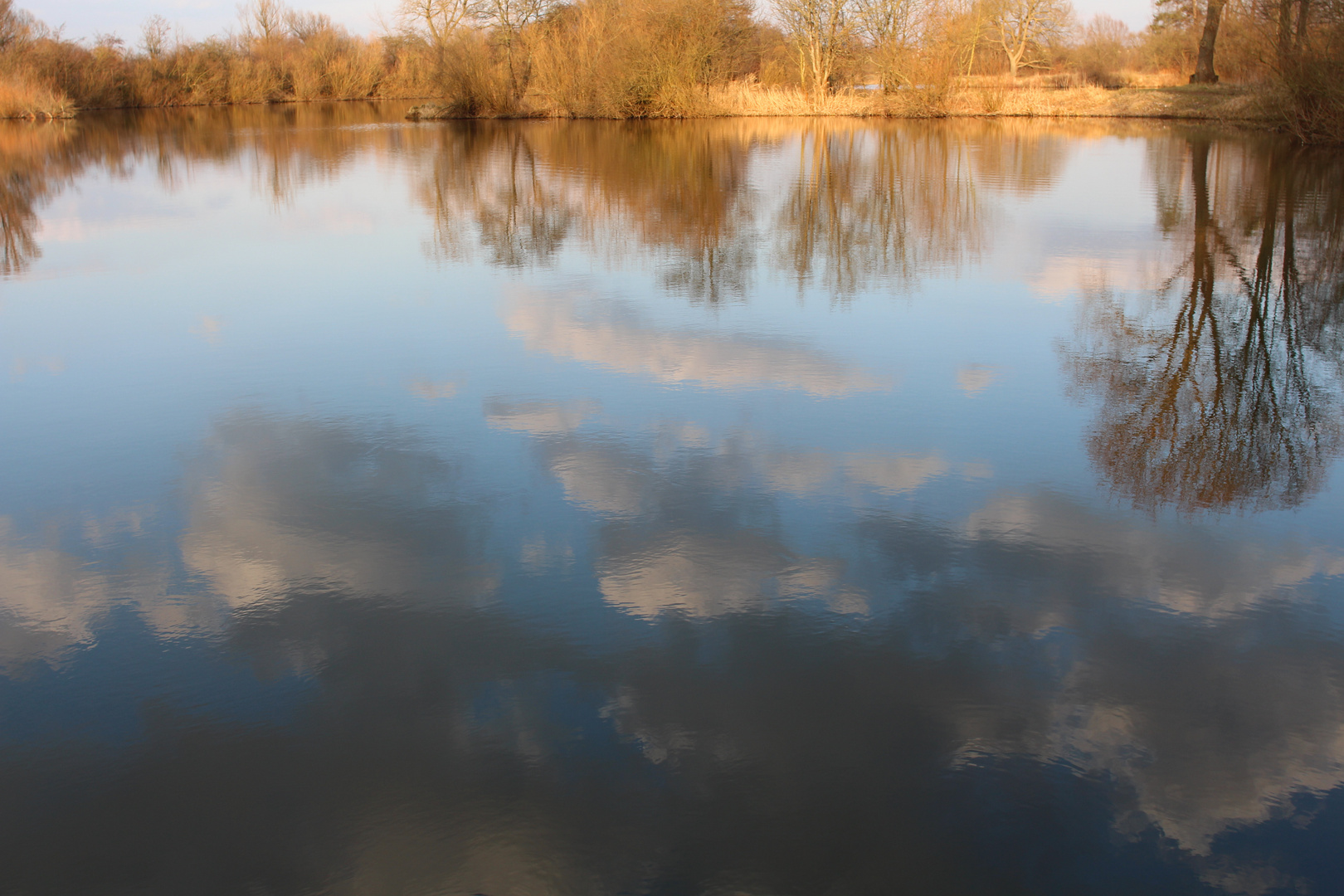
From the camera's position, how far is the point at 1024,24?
35938mm

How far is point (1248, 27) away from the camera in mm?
16203

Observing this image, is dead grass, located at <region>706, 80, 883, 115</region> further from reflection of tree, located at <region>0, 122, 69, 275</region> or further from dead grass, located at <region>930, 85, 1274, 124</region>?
reflection of tree, located at <region>0, 122, 69, 275</region>

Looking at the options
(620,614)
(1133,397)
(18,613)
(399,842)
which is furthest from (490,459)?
(1133,397)

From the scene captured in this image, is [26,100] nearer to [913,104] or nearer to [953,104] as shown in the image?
[913,104]

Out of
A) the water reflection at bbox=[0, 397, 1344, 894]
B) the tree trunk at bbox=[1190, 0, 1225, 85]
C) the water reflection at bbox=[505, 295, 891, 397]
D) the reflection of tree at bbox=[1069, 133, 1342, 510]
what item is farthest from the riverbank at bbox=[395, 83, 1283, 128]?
the water reflection at bbox=[0, 397, 1344, 894]

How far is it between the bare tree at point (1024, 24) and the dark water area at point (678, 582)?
3220 cm

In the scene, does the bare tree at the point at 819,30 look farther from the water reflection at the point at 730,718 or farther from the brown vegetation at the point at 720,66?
the water reflection at the point at 730,718

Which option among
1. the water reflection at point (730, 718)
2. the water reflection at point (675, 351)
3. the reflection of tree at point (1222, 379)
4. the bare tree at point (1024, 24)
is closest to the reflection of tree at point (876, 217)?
the water reflection at point (675, 351)

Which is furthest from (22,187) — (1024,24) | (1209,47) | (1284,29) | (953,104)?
(1024,24)

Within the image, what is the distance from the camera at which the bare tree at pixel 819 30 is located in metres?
29.2

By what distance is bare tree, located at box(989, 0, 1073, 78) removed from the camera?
35688 millimetres

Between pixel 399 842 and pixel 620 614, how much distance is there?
3.34 ft

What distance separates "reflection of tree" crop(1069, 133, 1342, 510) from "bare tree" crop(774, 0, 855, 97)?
76.1 ft

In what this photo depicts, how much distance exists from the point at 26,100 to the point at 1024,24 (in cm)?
3251
